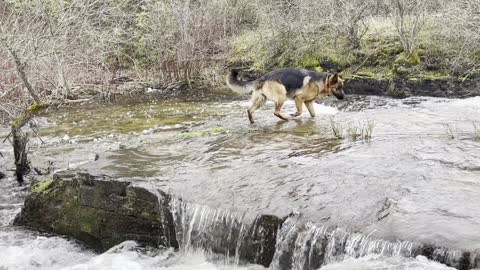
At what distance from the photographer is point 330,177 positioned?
21.1 feet

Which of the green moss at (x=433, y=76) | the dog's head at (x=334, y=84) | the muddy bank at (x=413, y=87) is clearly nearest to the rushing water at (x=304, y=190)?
the dog's head at (x=334, y=84)

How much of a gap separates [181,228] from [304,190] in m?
1.61

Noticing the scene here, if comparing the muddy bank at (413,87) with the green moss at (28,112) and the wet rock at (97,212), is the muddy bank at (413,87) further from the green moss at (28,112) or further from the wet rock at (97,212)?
the wet rock at (97,212)

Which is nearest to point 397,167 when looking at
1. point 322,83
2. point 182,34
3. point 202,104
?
point 322,83

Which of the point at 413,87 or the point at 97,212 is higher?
the point at 413,87

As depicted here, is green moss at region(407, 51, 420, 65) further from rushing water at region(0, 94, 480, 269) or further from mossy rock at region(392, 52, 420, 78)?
rushing water at region(0, 94, 480, 269)

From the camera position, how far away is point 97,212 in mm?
7168

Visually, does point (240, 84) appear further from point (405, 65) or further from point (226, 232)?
point (405, 65)

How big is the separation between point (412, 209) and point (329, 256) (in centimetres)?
98

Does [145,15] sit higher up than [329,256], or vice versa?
[145,15]

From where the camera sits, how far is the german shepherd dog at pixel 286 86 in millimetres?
10422

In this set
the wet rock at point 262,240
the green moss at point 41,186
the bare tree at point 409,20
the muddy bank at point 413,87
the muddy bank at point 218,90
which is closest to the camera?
the wet rock at point 262,240

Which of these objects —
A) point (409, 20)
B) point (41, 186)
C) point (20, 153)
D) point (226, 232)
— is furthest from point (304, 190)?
point (409, 20)

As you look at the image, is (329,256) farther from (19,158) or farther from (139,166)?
(19,158)
